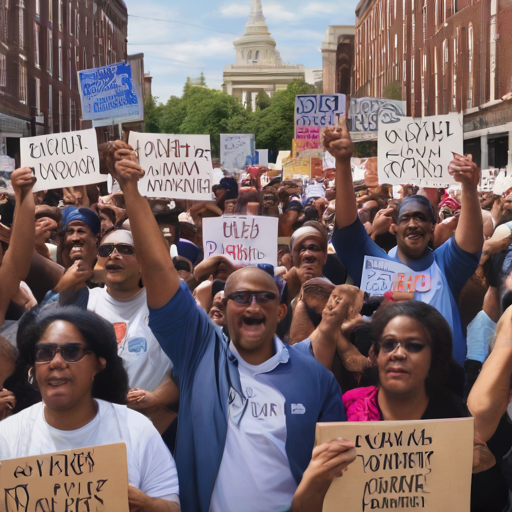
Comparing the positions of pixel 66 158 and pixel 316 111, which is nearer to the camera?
pixel 66 158

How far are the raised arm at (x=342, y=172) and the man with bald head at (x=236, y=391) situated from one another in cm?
132

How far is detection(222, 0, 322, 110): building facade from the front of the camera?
133875 mm

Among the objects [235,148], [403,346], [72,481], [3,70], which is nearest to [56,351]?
[72,481]

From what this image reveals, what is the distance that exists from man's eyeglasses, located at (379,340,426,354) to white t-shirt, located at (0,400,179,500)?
85 centimetres

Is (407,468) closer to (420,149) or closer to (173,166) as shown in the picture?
(420,149)

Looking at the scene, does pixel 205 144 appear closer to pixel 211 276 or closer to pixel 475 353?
pixel 211 276

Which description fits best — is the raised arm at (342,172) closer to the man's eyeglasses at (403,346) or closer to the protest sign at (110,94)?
the man's eyeglasses at (403,346)

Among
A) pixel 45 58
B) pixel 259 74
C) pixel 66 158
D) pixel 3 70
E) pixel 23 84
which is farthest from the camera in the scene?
pixel 259 74

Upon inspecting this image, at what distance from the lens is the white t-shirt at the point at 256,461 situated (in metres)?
2.76

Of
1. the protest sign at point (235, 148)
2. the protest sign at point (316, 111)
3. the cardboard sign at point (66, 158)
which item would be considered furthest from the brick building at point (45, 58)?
the cardboard sign at point (66, 158)

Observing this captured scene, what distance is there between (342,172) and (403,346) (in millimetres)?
1530

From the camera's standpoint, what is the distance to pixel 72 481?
2.48 meters

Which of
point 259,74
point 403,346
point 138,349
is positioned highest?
point 259,74

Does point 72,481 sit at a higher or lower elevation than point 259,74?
lower
